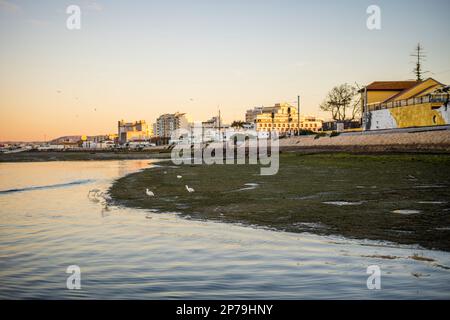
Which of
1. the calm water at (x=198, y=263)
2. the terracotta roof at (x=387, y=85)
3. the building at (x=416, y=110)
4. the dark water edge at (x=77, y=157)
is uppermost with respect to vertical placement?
the terracotta roof at (x=387, y=85)

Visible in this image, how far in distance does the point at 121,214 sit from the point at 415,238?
975 cm

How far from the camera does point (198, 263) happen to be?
28.6 ft

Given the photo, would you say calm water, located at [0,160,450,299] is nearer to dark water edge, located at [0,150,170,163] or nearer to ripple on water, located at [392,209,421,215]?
ripple on water, located at [392,209,421,215]

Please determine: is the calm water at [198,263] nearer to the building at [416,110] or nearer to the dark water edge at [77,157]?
the building at [416,110]

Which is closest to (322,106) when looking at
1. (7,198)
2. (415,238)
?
(7,198)

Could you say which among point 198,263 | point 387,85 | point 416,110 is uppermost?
point 387,85

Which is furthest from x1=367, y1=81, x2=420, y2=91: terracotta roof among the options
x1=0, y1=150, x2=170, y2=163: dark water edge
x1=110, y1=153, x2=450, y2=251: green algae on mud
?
x1=110, y1=153, x2=450, y2=251: green algae on mud

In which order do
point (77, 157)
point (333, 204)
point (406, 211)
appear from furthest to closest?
point (77, 157) → point (333, 204) → point (406, 211)

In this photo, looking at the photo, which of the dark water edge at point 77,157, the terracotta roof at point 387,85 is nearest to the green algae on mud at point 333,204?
the dark water edge at point 77,157

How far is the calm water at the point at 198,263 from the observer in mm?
6859

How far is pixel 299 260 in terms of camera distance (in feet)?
28.5

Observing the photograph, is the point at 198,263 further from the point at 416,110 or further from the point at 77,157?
the point at 77,157

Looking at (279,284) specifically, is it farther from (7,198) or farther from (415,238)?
(7,198)

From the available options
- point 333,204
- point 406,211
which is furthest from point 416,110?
point 406,211
